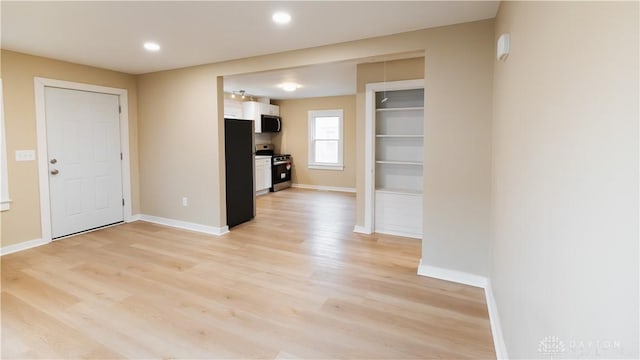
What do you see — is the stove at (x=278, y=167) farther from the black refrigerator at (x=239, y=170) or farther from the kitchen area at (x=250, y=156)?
the black refrigerator at (x=239, y=170)

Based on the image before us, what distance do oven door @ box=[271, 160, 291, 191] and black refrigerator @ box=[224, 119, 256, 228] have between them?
2.74 meters

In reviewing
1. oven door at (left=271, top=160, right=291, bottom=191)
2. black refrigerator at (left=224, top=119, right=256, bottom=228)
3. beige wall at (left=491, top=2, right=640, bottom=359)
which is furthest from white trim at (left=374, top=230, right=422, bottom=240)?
oven door at (left=271, top=160, right=291, bottom=191)

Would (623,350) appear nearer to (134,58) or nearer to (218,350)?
(218,350)

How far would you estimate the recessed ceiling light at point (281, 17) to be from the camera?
2781mm

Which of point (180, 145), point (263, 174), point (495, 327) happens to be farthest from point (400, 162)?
point (263, 174)

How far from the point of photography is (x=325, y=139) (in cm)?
865

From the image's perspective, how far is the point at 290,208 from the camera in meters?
6.42

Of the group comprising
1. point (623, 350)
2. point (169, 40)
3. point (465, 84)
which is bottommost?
point (623, 350)

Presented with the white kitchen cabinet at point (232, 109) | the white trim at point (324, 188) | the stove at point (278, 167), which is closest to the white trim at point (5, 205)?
the white kitchen cabinet at point (232, 109)

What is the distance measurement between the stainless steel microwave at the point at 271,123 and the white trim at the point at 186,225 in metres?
3.64

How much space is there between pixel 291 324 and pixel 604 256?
2050 mm

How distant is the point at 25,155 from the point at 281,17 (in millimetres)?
3587

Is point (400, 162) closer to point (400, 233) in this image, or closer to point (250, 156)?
point (400, 233)

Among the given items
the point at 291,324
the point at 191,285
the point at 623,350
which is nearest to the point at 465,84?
the point at 291,324
